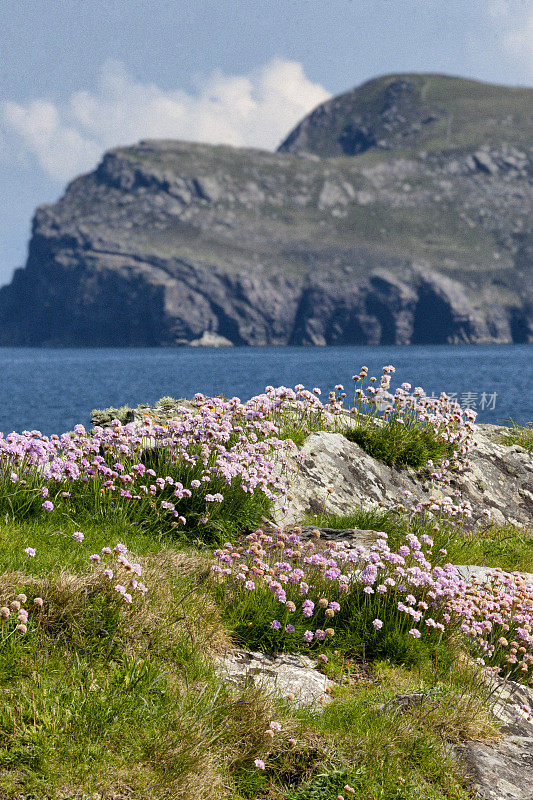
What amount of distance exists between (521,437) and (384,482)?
5305mm

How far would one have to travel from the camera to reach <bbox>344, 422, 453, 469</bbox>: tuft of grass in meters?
10.6

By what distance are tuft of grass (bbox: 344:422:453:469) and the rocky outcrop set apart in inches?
7.8

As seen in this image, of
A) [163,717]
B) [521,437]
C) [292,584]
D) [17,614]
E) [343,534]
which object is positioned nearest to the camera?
[163,717]

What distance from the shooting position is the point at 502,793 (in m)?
4.11

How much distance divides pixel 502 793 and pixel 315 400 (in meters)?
6.66

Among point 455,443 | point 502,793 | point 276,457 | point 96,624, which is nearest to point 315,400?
point 276,457

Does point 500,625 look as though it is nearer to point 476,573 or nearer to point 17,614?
point 476,573

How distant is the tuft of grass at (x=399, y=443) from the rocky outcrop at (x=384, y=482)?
0.65ft

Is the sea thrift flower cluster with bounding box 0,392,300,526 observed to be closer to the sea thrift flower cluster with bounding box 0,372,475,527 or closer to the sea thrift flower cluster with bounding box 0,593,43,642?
the sea thrift flower cluster with bounding box 0,372,475,527

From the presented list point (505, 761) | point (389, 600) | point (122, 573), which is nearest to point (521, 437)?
point (389, 600)

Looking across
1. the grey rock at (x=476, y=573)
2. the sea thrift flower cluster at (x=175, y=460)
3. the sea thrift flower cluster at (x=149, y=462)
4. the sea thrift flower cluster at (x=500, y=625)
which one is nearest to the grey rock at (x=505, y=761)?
the sea thrift flower cluster at (x=500, y=625)

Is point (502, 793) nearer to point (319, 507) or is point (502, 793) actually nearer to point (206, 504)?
point (206, 504)

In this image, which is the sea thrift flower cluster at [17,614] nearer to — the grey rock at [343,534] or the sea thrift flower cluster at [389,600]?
the sea thrift flower cluster at [389,600]

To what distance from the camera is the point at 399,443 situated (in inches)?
417
